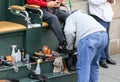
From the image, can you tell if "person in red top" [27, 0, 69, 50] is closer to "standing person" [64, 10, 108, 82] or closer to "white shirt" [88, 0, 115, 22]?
"standing person" [64, 10, 108, 82]

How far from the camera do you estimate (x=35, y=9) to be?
21.4 feet

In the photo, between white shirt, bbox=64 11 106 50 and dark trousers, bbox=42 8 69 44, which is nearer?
white shirt, bbox=64 11 106 50

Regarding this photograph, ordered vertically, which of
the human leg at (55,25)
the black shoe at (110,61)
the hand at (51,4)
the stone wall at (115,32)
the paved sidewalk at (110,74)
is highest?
the hand at (51,4)

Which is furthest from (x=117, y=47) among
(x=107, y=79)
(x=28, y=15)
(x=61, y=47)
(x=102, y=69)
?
(x=28, y=15)

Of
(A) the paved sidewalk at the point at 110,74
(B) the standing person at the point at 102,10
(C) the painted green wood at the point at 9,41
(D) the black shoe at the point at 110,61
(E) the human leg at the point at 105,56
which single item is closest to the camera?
(C) the painted green wood at the point at 9,41

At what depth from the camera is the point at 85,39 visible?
5.49 m

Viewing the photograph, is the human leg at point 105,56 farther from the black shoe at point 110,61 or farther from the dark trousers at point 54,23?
the dark trousers at point 54,23

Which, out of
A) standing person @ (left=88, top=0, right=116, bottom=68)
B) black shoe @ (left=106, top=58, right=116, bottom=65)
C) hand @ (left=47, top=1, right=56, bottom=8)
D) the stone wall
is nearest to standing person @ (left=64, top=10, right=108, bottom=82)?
hand @ (left=47, top=1, right=56, bottom=8)

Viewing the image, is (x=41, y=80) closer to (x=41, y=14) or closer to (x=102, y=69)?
(x=41, y=14)

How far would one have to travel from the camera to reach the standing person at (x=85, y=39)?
18.0 ft

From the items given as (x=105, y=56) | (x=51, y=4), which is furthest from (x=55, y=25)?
(x=105, y=56)

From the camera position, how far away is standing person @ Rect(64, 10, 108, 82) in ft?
18.0

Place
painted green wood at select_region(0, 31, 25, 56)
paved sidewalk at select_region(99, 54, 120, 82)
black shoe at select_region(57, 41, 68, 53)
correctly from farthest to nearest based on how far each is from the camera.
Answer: paved sidewalk at select_region(99, 54, 120, 82) → black shoe at select_region(57, 41, 68, 53) → painted green wood at select_region(0, 31, 25, 56)

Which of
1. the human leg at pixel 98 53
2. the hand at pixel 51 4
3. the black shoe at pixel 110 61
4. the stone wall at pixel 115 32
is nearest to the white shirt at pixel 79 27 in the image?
the human leg at pixel 98 53
